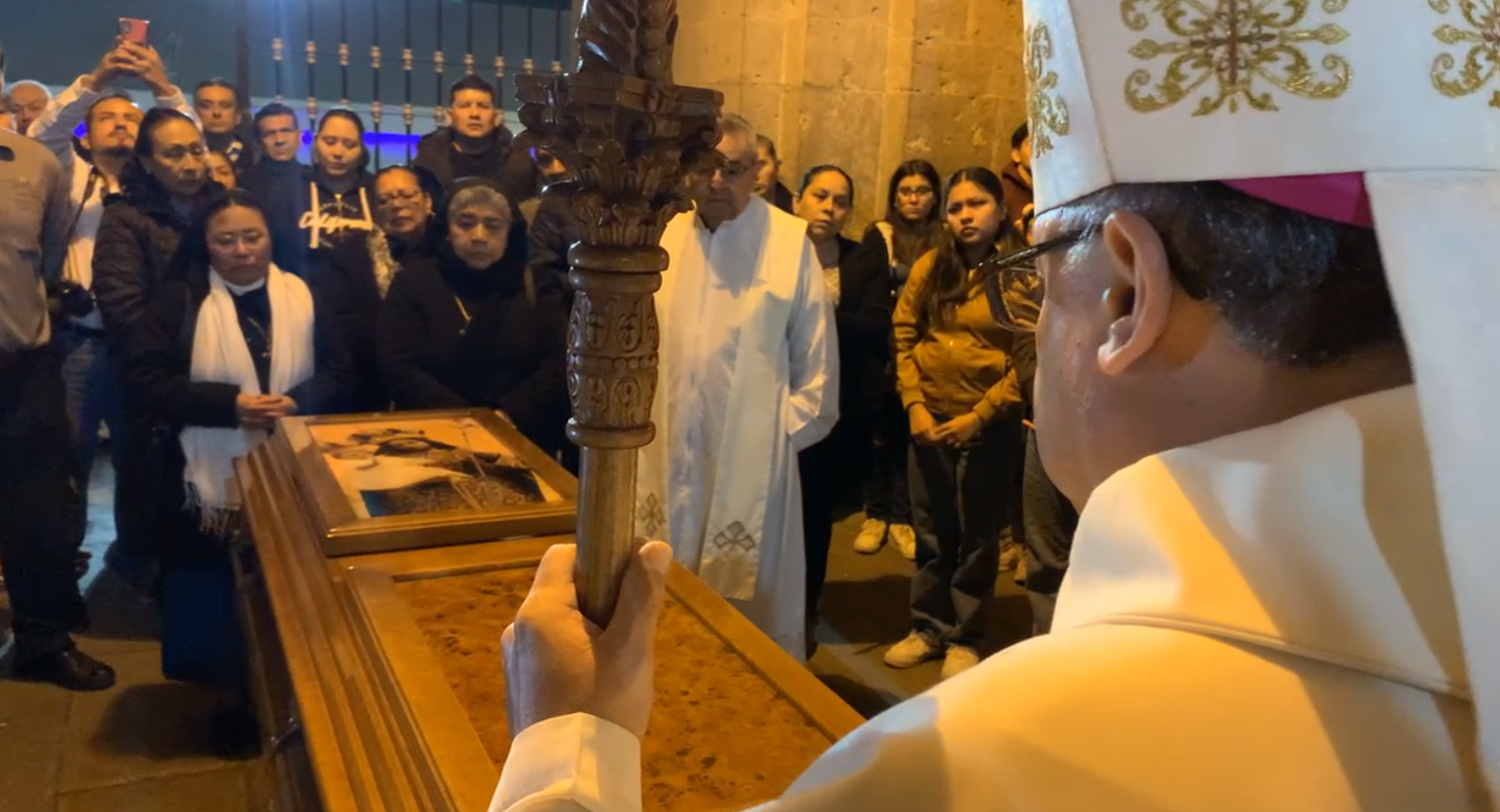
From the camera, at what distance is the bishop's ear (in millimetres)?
821

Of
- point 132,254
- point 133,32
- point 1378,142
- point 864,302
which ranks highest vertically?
point 133,32

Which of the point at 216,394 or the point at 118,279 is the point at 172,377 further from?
the point at 118,279

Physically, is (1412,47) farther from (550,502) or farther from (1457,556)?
(550,502)

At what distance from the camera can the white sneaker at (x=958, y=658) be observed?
374 centimetres

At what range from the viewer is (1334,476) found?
73cm

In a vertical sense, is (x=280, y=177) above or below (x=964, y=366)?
above

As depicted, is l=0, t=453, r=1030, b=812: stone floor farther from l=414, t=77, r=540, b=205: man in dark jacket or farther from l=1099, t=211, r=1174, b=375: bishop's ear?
l=1099, t=211, r=1174, b=375: bishop's ear

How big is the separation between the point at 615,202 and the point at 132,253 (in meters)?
3.10

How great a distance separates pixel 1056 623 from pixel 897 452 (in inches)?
178

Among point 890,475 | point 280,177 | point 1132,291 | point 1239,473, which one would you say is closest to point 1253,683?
point 1239,473

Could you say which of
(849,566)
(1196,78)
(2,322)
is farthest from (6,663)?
(1196,78)

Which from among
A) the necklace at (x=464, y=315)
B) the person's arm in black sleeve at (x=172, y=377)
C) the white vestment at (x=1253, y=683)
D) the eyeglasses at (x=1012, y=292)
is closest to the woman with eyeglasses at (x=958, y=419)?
the necklace at (x=464, y=315)

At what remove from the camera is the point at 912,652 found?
12.7ft

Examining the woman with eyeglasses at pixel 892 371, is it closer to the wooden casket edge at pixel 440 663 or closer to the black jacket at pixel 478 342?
the black jacket at pixel 478 342
